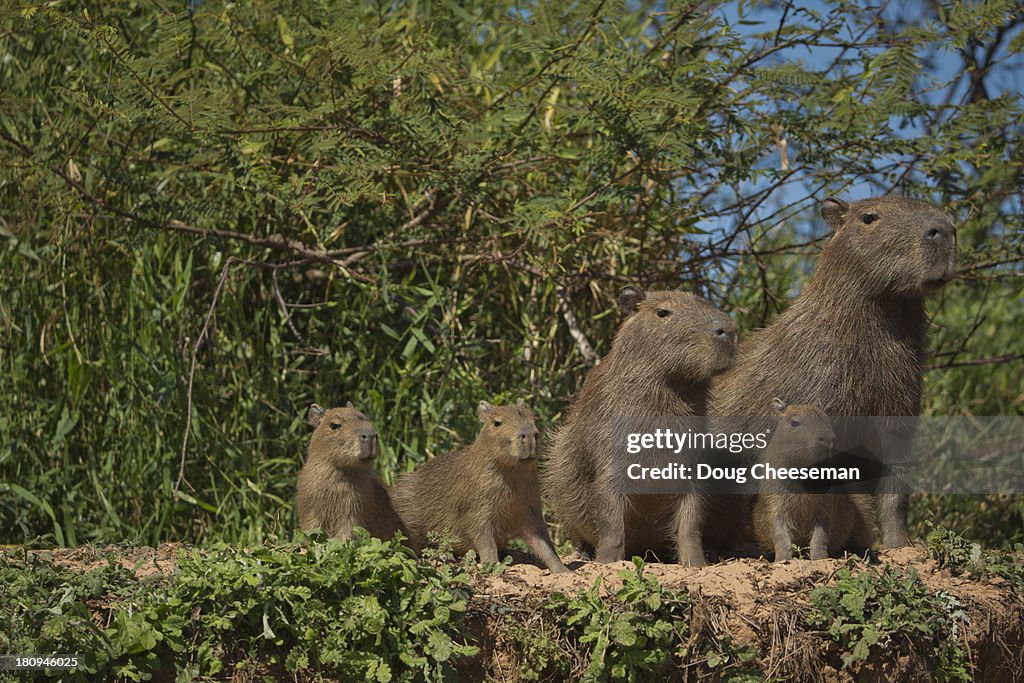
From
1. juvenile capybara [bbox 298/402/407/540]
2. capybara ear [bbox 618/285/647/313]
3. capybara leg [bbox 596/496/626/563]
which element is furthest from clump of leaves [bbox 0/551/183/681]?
capybara ear [bbox 618/285/647/313]

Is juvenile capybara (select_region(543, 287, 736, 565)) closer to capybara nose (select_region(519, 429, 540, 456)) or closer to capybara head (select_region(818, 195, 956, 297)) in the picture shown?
capybara nose (select_region(519, 429, 540, 456))

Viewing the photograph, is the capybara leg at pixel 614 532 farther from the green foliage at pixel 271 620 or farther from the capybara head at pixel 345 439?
the capybara head at pixel 345 439

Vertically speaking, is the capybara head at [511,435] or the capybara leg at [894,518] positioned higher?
the capybara head at [511,435]

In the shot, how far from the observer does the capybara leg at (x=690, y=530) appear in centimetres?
511

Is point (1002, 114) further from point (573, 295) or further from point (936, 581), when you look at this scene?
point (936, 581)

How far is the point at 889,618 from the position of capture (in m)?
4.52

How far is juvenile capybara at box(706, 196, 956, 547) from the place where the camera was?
16.8 ft

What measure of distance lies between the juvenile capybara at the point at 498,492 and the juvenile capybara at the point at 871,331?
0.93 m

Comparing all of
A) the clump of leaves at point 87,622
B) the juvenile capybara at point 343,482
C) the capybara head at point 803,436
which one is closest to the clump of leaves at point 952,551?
the capybara head at point 803,436

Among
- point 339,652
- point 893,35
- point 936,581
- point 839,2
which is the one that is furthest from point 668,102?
point 339,652

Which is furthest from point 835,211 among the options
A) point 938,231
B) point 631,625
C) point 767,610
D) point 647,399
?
point 631,625

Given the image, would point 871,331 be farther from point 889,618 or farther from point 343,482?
point 343,482

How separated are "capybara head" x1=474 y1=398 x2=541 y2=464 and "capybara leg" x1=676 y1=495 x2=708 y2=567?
733mm

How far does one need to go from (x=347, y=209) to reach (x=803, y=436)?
350cm
